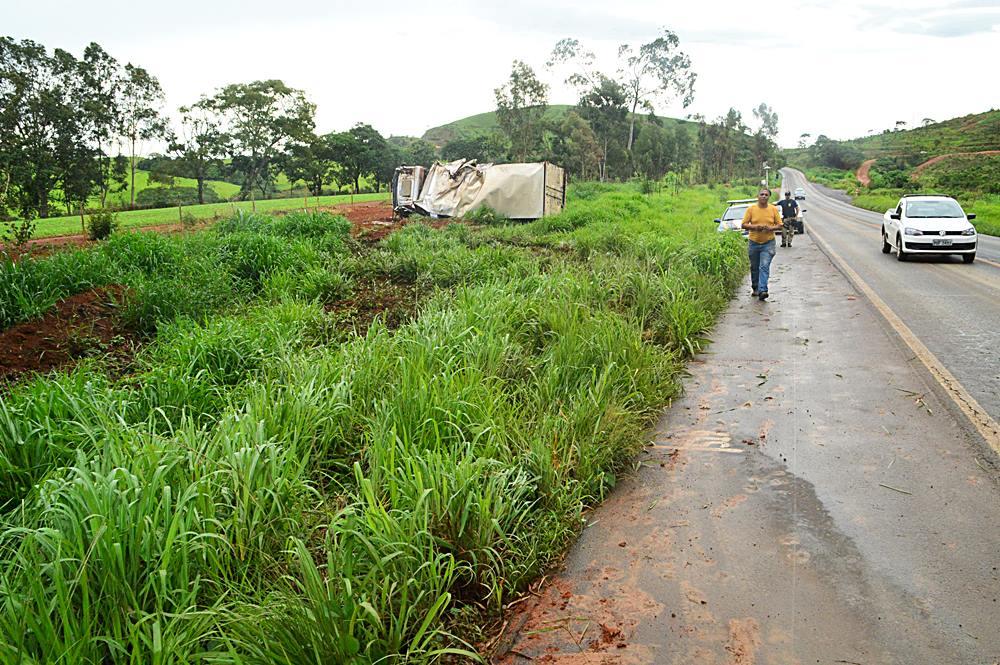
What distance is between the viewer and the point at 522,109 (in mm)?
55906

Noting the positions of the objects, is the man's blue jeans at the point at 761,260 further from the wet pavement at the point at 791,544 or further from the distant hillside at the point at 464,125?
the distant hillside at the point at 464,125

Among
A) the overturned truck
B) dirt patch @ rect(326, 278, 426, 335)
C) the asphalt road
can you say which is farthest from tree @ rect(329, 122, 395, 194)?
dirt patch @ rect(326, 278, 426, 335)

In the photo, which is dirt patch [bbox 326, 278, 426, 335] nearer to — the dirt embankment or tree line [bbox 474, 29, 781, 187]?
the dirt embankment

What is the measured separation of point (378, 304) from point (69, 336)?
11.8 ft

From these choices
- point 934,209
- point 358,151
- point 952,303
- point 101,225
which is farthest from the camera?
point 358,151

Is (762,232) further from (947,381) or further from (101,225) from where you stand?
(101,225)

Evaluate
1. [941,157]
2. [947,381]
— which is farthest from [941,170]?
[947,381]

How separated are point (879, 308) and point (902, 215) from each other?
341 inches

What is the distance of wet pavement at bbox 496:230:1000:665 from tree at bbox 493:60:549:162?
52372mm

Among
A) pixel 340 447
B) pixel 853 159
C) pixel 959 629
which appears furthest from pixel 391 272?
pixel 853 159

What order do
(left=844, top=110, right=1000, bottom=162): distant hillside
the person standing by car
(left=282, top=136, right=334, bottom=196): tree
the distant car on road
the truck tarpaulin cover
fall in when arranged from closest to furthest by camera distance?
the distant car on road, the person standing by car, the truck tarpaulin cover, (left=282, top=136, right=334, bottom=196): tree, (left=844, top=110, right=1000, bottom=162): distant hillside

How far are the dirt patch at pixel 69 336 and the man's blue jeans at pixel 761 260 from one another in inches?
359

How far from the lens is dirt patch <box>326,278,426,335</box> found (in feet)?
28.0

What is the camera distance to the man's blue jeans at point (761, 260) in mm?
11297
